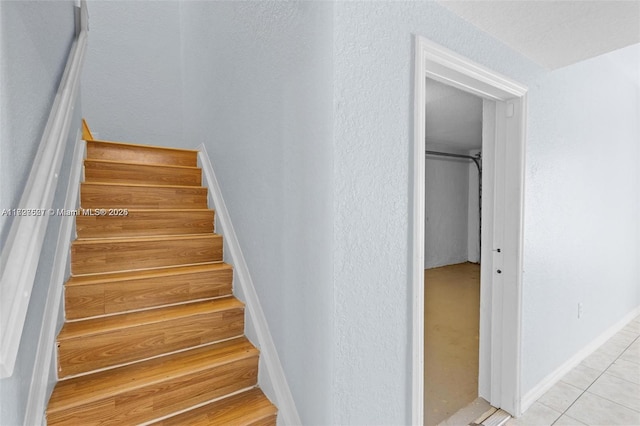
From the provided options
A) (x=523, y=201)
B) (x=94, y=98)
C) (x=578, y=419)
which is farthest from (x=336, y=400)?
(x=94, y=98)

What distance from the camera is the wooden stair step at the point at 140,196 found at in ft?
6.82

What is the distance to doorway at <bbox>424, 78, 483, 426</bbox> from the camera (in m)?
2.39

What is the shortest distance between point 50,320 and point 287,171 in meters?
1.19

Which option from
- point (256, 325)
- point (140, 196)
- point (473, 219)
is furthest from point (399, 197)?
point (473, 219)

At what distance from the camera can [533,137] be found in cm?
198

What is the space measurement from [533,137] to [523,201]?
412 millimetres

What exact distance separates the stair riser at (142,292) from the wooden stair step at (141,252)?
0.21m

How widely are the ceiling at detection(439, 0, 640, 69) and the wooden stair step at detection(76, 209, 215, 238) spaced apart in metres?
1.91

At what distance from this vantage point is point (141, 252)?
1.94 meters

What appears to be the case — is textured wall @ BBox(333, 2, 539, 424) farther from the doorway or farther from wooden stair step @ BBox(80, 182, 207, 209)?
wooden stair step @ BBox(80, 182, 207, 209)

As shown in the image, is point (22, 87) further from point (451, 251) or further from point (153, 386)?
point (451, 251)

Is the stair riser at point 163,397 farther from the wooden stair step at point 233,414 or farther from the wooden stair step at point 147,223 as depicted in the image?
the wooden stair step at point 147,223

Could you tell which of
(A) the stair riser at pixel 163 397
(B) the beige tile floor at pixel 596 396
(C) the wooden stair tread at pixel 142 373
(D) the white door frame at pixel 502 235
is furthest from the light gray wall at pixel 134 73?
(B) the beige tile floor at pixel 596 396

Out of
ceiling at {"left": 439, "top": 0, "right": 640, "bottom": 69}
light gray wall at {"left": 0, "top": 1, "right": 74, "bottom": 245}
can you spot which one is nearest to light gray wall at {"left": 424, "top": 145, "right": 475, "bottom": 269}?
ceiling at {"left": 439, "top": 0, "right": 640, "bottom": 69}
